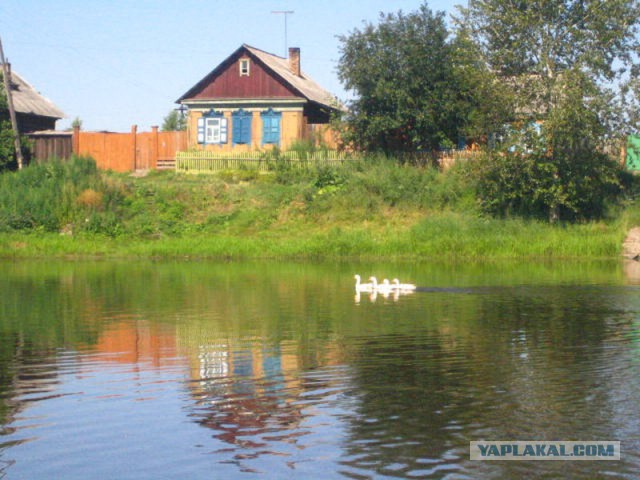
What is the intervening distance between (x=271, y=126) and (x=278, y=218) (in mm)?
11312

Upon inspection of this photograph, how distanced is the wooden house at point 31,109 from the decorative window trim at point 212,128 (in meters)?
11.0

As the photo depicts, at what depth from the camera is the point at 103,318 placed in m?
20.4

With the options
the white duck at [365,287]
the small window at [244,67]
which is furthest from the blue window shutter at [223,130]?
the white duck at [365,287]

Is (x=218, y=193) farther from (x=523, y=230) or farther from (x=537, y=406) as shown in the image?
(x=537, y=406)

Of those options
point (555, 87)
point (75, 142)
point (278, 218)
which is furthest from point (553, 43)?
point (75, 142)

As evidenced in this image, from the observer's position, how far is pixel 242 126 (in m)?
52.7

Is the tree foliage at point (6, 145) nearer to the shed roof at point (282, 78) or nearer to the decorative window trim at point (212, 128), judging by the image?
the shed roof at point (282, 78)

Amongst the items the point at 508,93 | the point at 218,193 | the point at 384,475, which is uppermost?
the point at 508,93

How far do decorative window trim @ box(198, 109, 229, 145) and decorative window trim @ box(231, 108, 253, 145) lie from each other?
1.71 feet

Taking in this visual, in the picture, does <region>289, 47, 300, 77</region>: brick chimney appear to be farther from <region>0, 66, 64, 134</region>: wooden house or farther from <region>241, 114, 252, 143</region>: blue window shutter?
<region>0, 66, 64, 134</region>: wooden house

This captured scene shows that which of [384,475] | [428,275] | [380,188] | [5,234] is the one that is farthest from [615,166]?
[384,475]

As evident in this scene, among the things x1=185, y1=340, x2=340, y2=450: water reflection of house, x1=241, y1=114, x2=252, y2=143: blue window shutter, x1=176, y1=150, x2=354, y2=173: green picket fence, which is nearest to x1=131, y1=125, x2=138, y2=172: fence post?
x1=176, y1=150, x2=354, y2=173: green picket fence

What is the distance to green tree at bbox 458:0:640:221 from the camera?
38031 mm

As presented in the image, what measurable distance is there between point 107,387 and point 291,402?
9.53 feet
